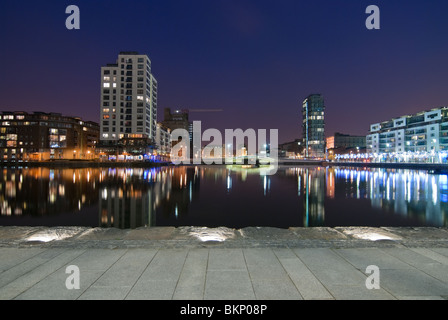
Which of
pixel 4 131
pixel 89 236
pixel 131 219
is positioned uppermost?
pixel 4 131

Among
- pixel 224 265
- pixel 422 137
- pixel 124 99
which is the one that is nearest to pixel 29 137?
pixel 124 99

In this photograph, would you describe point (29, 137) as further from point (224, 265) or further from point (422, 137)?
point (422, 137)

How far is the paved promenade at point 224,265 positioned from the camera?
5.89 metres

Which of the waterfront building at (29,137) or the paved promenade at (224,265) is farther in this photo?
the waterfront building at (29,137)

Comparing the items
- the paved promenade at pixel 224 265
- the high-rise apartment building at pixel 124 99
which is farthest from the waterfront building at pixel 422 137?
the paved promenade at pixel 224 265

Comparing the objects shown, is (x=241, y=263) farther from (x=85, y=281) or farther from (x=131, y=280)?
(x=85, y=281)

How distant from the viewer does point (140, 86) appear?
473ft

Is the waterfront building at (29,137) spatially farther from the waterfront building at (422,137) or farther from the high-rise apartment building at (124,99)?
the waterfront building at (422,137)

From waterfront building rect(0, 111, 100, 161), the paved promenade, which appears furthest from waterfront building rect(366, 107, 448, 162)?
waterfront building rect(0, 111, 100, 161)

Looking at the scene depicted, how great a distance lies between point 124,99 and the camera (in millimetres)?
143125

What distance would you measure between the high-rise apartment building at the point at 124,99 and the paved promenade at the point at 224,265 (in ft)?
453

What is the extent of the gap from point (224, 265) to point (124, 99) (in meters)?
149

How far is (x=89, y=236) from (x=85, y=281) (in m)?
4.60
